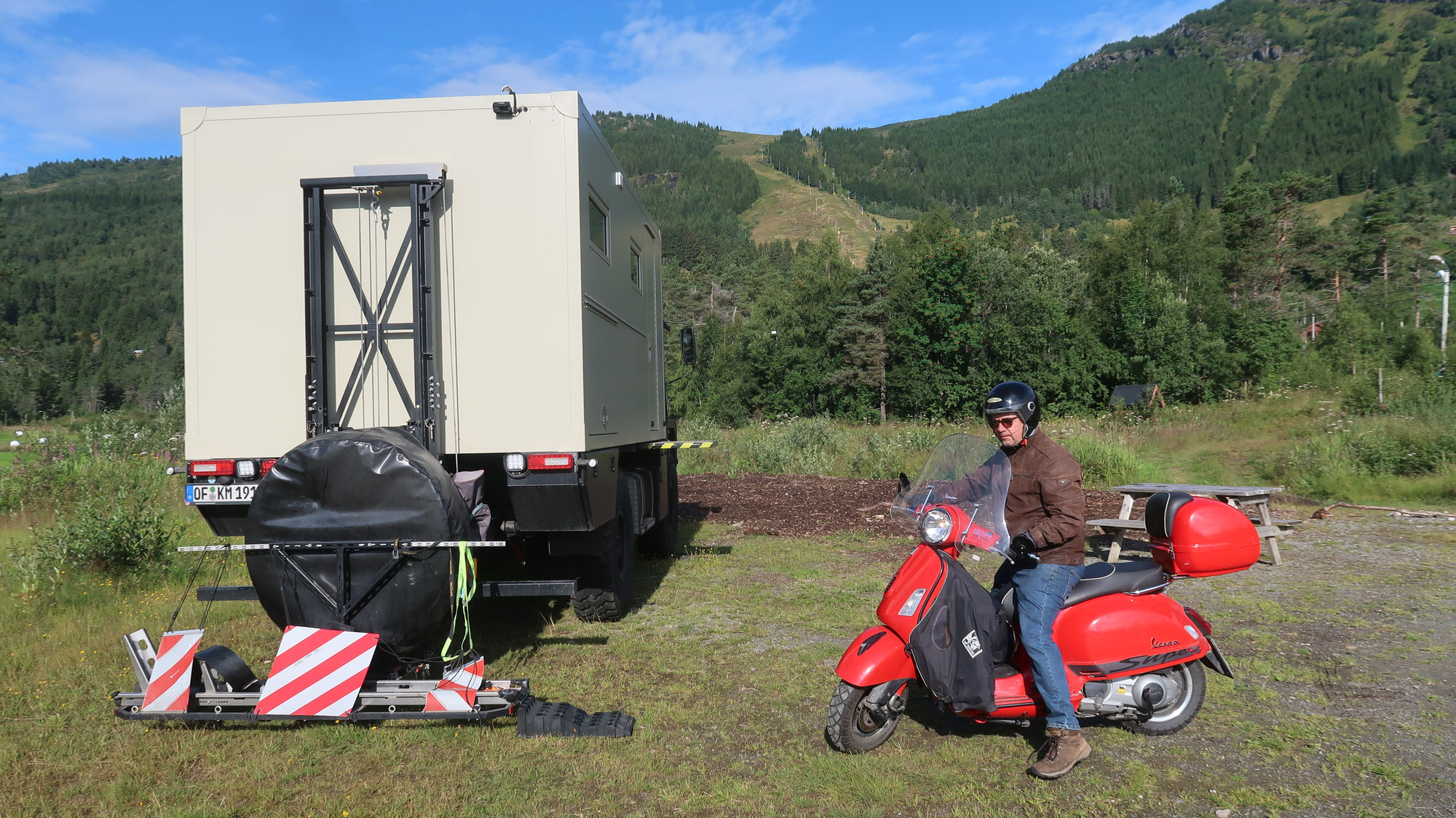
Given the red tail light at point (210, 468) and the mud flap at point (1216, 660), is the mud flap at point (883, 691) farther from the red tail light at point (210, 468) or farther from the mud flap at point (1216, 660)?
the red tail light at point (210, 468)

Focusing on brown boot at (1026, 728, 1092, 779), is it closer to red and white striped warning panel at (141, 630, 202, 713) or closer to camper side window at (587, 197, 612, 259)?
camper side window at (587, 197, 612, 259)

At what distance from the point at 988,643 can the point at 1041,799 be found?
661 mm

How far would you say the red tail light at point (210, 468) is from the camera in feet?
15.8

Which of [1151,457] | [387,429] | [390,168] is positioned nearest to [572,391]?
[387,429]

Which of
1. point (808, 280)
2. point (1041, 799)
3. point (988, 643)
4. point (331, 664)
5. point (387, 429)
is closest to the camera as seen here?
point (1041, 799)

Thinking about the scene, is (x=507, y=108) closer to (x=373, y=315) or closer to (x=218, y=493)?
(x=373, y=315)

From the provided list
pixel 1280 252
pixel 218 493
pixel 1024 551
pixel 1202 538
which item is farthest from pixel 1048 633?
pixel 1280 252

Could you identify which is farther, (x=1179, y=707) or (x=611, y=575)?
(x=611, y=575)

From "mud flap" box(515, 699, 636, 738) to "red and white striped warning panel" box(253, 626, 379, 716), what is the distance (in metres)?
0.83

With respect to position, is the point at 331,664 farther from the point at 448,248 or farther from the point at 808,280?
the point at 808,280

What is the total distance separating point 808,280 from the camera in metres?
47.6

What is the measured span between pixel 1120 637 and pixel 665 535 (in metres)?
5.85

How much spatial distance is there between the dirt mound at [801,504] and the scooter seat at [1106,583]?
6.61 meters

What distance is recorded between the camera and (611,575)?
5.98 metres
